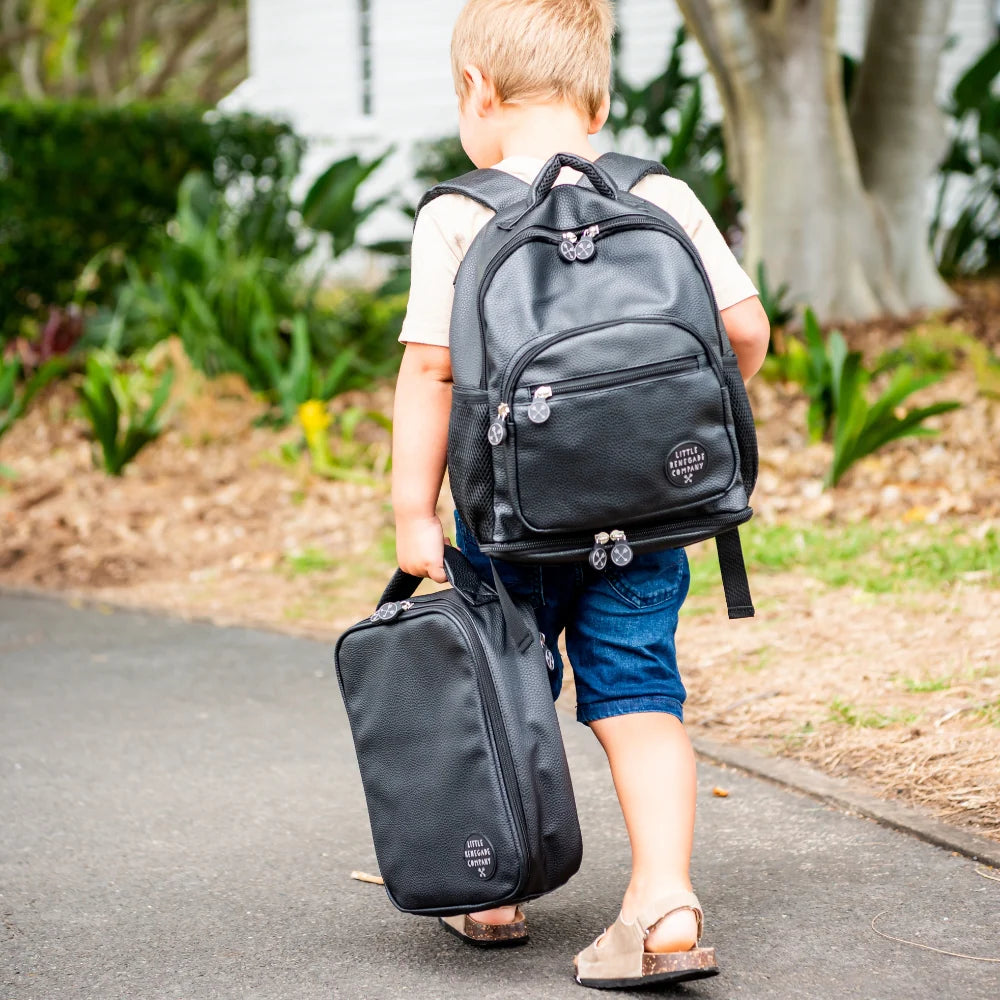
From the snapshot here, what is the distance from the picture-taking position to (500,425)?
1.92m

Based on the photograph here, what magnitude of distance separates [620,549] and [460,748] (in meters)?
0.40

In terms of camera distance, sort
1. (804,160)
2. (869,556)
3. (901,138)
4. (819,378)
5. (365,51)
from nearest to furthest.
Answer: (869,556) < (819,378) < (804,160) < (901,138) < (365,51)

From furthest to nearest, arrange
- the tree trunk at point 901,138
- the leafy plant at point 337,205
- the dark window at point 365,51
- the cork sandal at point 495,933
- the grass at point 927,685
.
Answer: the dark window at point 365,51, the leafy plant at point 337,205, the tree trunk at point 901,138, the grass at point 927,685, the cork sandal at point 495,933

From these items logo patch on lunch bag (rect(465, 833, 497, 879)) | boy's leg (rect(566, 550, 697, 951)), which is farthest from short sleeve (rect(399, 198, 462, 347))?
logo patch on lunch bag (rect(465, 833, 497, 879))

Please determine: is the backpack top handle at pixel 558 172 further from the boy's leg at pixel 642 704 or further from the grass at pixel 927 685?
the grass at pixel 927 685

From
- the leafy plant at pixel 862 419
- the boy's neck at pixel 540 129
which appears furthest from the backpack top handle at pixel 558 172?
the leafy plant at pixel 862 419

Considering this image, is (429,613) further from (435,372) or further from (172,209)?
(172,209)

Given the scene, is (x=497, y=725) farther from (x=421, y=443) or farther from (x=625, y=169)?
(x=625, y=169)

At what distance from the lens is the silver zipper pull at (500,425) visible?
192 centimetres

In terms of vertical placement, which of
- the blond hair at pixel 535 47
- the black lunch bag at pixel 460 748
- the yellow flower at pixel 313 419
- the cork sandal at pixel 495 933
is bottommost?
the cork sandal at pixel 495 933

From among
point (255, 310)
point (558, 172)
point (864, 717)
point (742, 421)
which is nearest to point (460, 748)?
point (742, 421)

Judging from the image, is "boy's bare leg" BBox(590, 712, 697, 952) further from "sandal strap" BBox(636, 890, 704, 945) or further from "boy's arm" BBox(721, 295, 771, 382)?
"boy's arm" BBox(721, 295, 771, 382)

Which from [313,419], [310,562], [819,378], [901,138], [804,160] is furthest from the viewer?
[901,138]

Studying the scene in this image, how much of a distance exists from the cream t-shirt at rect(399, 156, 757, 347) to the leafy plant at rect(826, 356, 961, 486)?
128 inches
